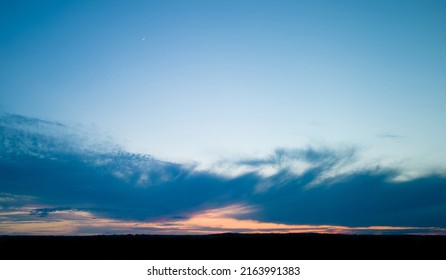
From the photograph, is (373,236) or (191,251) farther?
(373,236)

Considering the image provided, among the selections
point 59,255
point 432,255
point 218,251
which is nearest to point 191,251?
point 218,251

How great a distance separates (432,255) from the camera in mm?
30406

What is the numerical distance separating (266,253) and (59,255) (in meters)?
17.0

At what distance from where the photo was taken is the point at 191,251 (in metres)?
32.1

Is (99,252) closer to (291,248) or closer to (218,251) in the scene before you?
(218,251)

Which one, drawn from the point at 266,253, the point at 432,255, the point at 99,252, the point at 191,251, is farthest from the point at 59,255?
the point at 432,255
